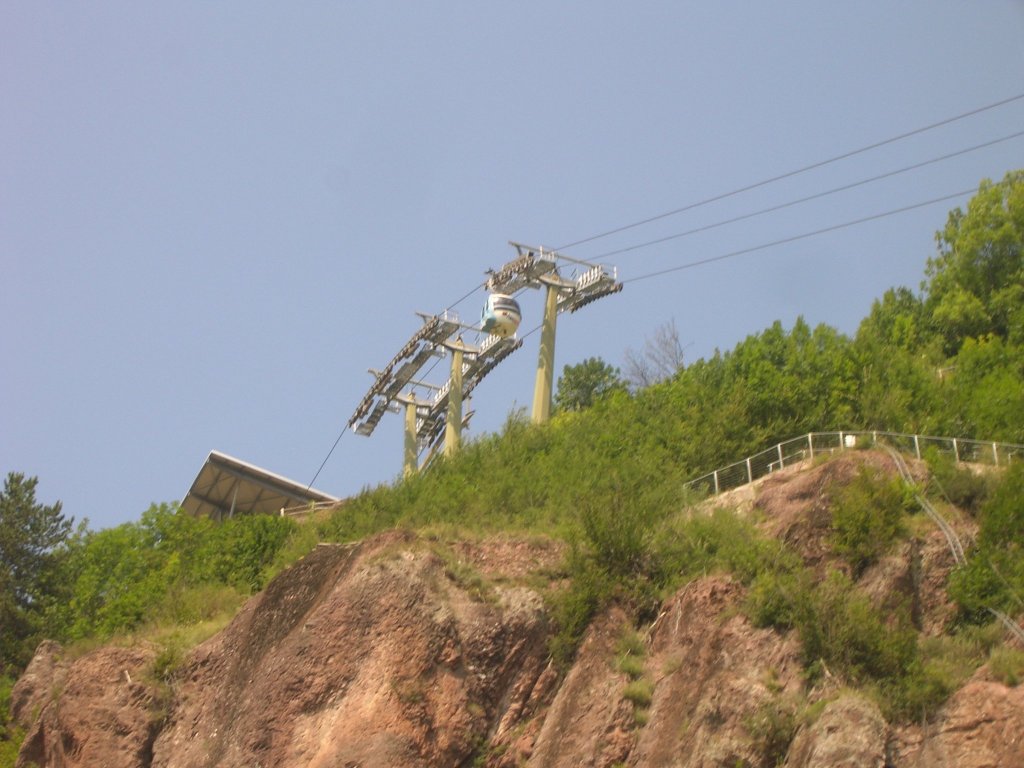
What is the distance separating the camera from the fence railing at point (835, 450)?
37625mm

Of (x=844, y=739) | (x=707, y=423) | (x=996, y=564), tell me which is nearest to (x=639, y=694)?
(x=844, y=739)

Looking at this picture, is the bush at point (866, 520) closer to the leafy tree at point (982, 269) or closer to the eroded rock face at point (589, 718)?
the eroded rock face at point (589, 718)

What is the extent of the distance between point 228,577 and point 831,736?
84.8 feet

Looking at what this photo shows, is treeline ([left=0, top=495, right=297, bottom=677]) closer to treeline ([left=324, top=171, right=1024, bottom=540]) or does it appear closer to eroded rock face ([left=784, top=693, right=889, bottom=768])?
treeline ([left=324, top=171, right=1024, bottom=540])

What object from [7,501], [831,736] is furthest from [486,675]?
[7,501]

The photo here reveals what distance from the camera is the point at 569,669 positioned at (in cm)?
3384

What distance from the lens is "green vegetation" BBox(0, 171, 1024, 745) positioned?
31.3 m

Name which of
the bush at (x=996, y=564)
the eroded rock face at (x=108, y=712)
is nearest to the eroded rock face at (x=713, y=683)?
the bush at (x=996, y=564)

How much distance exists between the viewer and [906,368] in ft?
158

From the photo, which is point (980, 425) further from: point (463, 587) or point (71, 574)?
point (71, 574)

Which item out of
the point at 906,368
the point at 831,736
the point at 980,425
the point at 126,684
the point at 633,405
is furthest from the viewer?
the point at 633,405

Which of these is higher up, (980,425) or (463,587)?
(980,425)

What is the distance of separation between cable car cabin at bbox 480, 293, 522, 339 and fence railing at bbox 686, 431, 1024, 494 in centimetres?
1751

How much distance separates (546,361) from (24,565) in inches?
785
